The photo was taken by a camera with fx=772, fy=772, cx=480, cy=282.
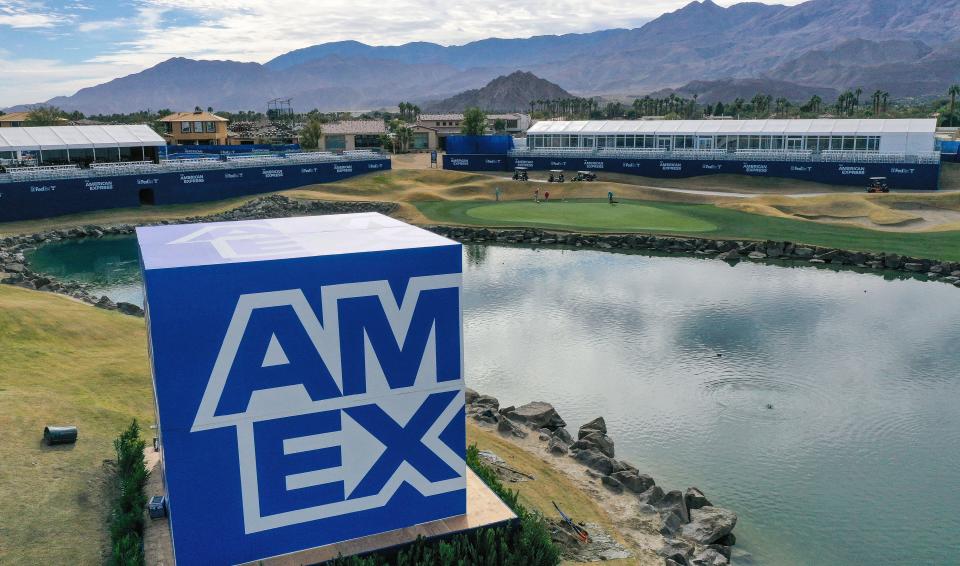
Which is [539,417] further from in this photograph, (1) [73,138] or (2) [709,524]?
(1) [73,138]

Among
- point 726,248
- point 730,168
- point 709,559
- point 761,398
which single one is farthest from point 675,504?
point 730,168

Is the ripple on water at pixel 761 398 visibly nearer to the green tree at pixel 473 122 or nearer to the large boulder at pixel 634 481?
the large boulder at pixel 634 481

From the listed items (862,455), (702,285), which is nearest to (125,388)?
(862,455)

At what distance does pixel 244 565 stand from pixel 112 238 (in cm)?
5445

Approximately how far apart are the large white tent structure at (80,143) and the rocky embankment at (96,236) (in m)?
16.8

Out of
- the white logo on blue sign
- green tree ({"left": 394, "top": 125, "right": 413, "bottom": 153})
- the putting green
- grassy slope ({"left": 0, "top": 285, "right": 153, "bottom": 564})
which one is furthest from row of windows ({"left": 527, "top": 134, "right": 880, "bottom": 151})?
the white logo on blue sign

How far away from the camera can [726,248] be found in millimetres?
51594

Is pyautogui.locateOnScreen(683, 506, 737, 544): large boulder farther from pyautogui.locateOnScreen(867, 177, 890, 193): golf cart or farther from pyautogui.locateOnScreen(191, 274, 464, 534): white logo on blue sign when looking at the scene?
pyautogui.locateOnScreen(867, 177, 890, 193): golf cart

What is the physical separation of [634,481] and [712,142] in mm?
70529

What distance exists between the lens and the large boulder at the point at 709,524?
17.8 meters

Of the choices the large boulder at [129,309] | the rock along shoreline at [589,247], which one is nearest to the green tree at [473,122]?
the rock along shoreline at [589,247]

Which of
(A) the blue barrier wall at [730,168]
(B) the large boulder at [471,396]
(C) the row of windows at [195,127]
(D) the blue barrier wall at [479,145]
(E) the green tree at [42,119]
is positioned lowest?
(B) the large boulder at [471,396]

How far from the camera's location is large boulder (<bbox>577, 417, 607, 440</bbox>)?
23.0 meters

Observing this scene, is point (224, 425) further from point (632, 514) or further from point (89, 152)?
point (89, 152)
